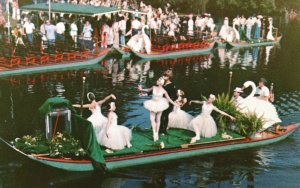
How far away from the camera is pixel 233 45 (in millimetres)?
46312

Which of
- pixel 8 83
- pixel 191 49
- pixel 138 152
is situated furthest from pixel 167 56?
pixel 138 152

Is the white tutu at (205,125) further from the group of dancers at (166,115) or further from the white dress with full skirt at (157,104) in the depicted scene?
the white dress with full skirt at (157,104)

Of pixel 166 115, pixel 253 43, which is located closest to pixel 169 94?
pixel 166 115

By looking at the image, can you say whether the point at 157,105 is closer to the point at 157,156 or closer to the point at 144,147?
the point at 144,147

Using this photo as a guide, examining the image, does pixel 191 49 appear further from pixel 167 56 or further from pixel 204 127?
pixel 204 127

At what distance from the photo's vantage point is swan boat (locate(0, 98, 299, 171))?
1507 cm

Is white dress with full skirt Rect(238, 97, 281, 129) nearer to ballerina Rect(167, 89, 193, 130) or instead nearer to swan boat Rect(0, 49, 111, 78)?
ballerina Rect(167, 89, 193, 130)

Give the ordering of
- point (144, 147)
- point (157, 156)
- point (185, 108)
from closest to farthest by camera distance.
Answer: point (157, 156)
point (144, 147)
point (185, 108)

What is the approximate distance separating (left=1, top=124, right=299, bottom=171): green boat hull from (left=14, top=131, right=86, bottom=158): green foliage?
12.7 inches

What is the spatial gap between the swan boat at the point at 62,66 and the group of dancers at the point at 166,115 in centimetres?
1384

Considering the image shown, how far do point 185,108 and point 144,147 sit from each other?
25.9 ft

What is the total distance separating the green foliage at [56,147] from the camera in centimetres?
1526

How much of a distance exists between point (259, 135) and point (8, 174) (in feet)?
31.0

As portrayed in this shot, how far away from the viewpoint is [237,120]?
18.5 meters
